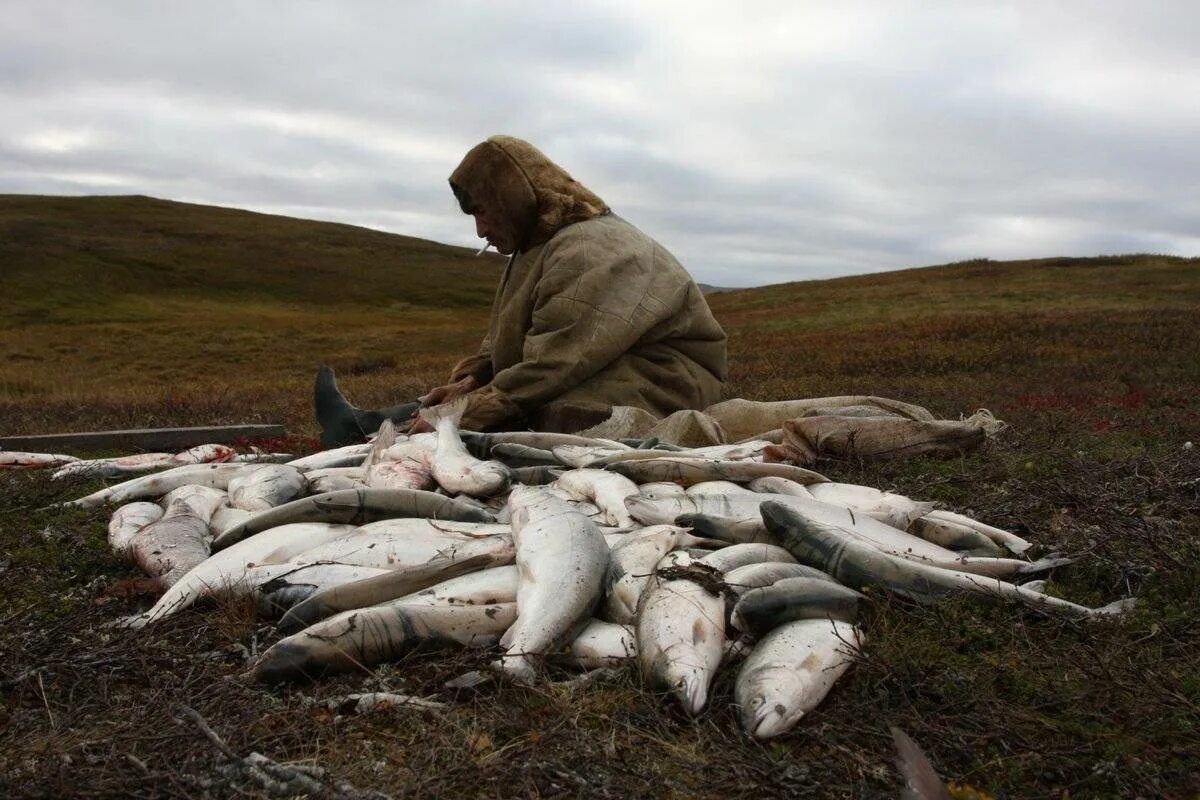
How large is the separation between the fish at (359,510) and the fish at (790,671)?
2.17 m

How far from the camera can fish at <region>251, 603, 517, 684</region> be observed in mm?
3773

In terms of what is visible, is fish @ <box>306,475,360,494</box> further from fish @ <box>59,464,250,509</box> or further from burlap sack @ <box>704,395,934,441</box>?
burlap sack @ <box>704,395,934,441</box>

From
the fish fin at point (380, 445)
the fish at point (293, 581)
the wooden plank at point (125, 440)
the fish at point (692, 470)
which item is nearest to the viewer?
the fish at point (293, 581)

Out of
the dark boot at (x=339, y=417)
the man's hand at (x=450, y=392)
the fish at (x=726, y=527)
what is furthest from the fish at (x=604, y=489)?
the dark boot at (x=339, y=417)

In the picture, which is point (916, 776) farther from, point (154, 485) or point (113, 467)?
point (113, 467)

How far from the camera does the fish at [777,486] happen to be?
5.75 m

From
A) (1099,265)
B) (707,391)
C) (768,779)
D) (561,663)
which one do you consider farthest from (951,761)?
(1099,265)

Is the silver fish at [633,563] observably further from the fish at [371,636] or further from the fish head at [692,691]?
the fish head at [692,691]

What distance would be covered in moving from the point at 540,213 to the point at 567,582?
15.1 feet

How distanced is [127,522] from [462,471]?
1859 millimetres

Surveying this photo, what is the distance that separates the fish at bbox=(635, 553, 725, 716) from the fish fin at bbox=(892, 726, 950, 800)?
770 mm

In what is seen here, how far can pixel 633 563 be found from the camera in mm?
4422

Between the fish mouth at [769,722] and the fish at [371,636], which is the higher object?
the fish mouth at [769,722]

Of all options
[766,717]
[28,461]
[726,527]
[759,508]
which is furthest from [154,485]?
[766,717]
